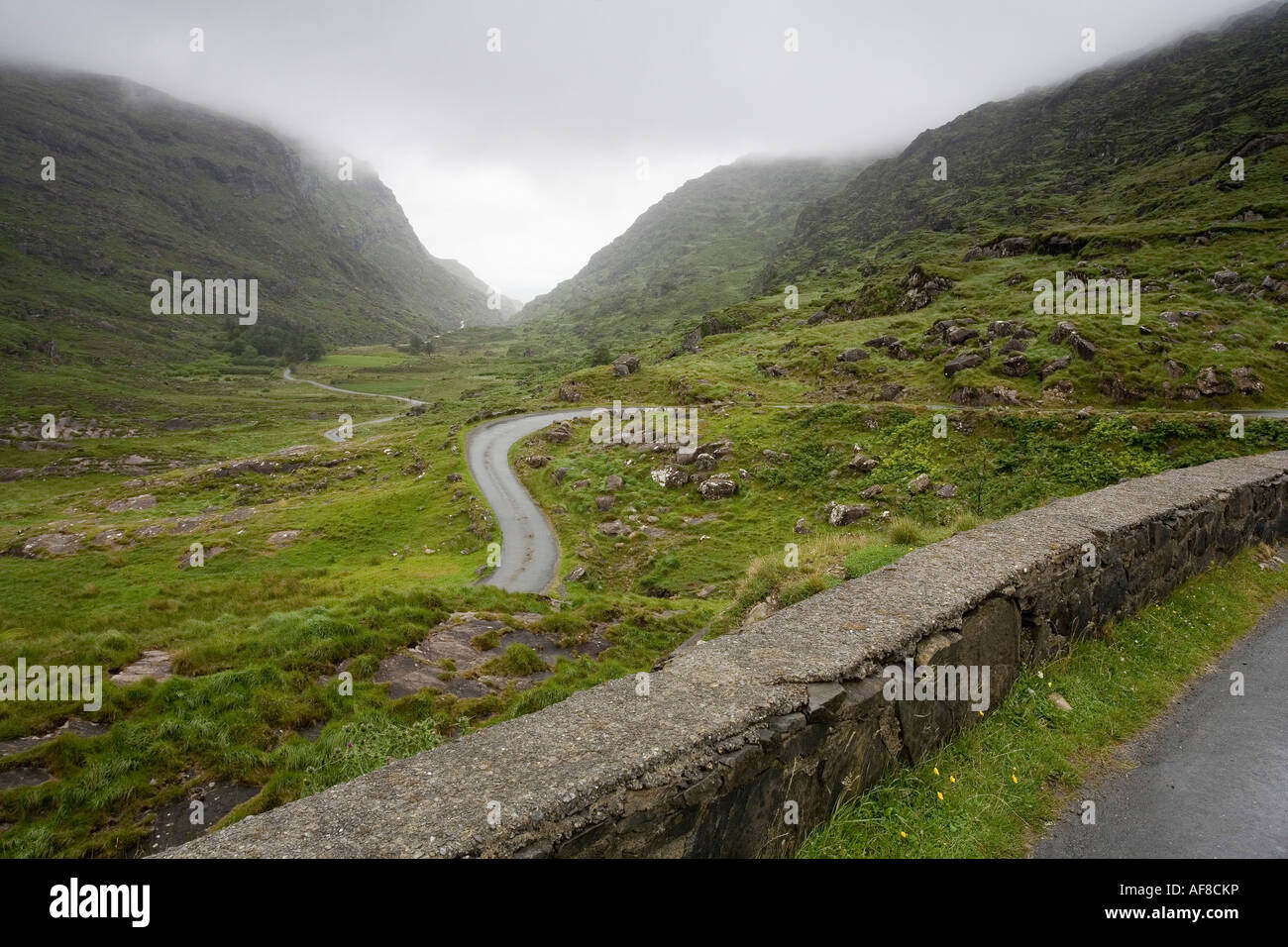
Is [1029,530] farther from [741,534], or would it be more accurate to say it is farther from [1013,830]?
[741,534]

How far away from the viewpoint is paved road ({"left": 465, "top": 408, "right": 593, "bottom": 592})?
3020 centimetres

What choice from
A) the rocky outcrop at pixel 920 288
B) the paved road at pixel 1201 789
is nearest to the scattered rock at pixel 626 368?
the rocky outcrop at pixel 920 288

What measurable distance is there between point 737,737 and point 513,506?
1488 inches

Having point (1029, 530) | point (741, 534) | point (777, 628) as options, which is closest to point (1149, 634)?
point (1029, 530)

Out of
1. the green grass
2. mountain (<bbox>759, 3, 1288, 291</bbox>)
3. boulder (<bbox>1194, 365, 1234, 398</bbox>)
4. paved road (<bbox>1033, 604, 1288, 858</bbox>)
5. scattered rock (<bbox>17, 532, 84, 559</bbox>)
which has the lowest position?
scattered rock (<bbox>17, 532, 84, 559</bbox>)

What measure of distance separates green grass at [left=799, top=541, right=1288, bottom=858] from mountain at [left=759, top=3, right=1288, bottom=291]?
102533mm

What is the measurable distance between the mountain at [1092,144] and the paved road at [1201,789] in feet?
343

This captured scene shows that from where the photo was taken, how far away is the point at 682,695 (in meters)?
5.72

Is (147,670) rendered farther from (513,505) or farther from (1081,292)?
(1081,292)

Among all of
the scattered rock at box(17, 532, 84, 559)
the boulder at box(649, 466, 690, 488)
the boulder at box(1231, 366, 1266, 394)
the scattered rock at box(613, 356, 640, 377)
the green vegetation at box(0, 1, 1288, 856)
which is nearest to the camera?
the green vegetation at box(0, 1, 1288, 856)

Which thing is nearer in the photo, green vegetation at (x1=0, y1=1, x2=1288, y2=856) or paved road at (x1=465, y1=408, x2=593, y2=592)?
green vegetation at (x1=0, y1=1, x2=1288, y2=856)

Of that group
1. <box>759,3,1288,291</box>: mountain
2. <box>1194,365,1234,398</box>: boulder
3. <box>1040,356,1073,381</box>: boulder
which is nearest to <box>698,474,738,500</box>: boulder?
<box>1040,356,1073,381</box>: boulder

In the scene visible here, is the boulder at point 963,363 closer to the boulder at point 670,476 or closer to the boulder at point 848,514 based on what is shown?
the boulder at point 848,514

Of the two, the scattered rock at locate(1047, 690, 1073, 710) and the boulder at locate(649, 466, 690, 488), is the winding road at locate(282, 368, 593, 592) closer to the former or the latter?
the boulder at locate(649, 466, 690, 488)
